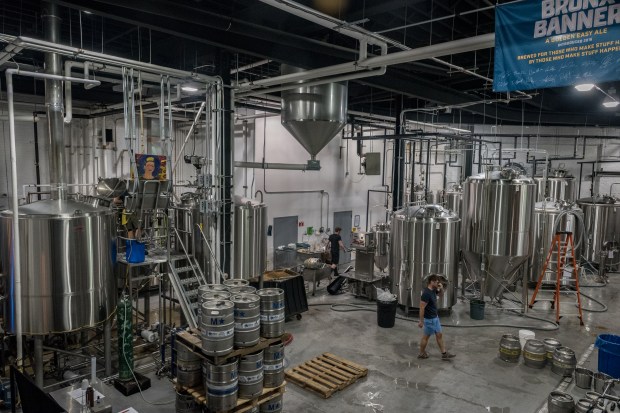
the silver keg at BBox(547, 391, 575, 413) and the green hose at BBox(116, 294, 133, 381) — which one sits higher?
the green hose at BBox(116, 294, 133, 381)

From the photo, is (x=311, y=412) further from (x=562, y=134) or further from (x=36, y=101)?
(x=562, y=134)

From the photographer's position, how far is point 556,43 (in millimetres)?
4090

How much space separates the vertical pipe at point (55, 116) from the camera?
5383mm

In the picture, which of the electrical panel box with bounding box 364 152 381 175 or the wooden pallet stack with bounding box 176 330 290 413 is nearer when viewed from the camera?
the wooden pallet stack with bounding box 176 330 290 413

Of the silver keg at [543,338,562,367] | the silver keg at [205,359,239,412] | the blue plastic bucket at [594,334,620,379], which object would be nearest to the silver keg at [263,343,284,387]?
the silver keg at [205,359,239,412]

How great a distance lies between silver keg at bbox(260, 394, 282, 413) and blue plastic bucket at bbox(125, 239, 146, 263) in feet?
8.88

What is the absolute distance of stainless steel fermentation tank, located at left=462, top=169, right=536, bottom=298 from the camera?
874cm

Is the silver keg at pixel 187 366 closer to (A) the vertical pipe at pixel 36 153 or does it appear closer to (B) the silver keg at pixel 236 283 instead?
(B) the silver keg at pixel 236 283

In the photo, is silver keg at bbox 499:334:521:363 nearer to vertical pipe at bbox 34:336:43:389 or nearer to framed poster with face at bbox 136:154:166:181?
framed poster with face at bbox 136:154:166:181

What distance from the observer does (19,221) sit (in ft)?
16.6

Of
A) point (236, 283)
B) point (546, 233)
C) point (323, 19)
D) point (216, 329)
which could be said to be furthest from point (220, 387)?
point (546, 233)

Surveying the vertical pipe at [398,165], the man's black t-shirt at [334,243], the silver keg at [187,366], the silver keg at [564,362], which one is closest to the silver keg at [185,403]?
the silver keg at [187,366]

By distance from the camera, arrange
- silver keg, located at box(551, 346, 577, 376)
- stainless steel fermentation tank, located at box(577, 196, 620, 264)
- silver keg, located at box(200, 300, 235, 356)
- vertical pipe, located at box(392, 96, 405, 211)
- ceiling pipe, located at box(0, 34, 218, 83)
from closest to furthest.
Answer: silver keg, located at box(200, 300, 235, 356), ceiling pipe, located at box(0, 34, 218, 83), silver keg, located at box(551, 346, 577, 376), vertical pipe, located at box(392, 96, 405, 211), stainless steel fermentation tank, located at box(577, 196, 620, 264)

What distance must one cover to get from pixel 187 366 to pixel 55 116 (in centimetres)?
363
